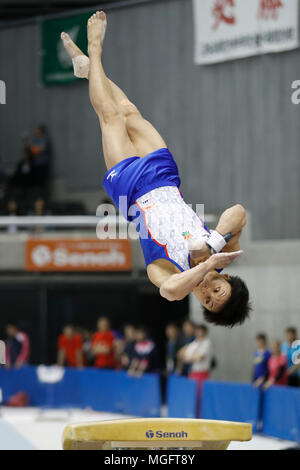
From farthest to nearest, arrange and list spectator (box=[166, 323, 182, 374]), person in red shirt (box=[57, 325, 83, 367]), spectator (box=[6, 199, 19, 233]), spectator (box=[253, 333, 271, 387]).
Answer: spectator (box=[6, 199, 19, 233]) → person in red shirt (box=[57, 325, 83, 367]) → spectator (box=[166, 323, 182, 374]) → spectator (box=[253, 333, 271, 387])

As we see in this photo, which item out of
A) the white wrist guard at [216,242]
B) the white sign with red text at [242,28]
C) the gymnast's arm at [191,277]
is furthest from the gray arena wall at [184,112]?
the gymnast's arm at [191,277]

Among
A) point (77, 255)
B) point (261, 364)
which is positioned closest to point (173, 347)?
point (261, 364)

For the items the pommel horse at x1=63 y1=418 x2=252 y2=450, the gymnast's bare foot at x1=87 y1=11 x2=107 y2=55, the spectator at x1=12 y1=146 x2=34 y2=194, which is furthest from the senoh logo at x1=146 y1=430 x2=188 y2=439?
the spectator at x1=12 y1=146 x2=34 y2=194

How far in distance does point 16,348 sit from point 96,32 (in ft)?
34.0

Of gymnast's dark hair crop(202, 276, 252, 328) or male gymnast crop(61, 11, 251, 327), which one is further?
gymnast's dark hair crop(202, 276, 252, 328)

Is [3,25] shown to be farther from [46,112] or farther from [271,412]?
[271,412]

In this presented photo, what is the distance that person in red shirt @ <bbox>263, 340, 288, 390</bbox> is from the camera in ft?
38.0

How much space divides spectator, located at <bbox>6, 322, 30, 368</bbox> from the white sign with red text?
22.8 feet

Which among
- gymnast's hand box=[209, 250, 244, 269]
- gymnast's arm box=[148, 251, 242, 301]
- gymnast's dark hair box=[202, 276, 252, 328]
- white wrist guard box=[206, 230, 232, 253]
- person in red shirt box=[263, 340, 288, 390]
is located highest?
white wrist guard box=[206, 230, 232, 253]

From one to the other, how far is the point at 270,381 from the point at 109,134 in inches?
245

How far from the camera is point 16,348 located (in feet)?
52.4

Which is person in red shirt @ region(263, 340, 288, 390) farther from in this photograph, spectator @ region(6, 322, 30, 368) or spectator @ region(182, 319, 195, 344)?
spectator @ region(6, 322, 30, 368)

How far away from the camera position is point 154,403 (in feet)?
44.9

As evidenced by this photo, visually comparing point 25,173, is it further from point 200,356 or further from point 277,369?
point 277,369
